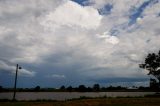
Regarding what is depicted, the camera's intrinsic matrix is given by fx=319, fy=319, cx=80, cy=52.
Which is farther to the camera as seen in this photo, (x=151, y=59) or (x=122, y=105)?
(x=151, y=59)

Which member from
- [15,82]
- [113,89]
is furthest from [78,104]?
[113,89]

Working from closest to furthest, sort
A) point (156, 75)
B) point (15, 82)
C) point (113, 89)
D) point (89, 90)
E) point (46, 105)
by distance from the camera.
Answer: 1. point (46, 105)
2. point (15, 82)
3. point (156, 75)
4. point (89, 90)
5. point (113, 89)

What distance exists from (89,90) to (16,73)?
97.9 meters

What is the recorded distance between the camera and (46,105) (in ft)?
144

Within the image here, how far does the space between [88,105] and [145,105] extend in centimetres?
807

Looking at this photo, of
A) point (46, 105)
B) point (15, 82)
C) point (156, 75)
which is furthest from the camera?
point (156, 75)

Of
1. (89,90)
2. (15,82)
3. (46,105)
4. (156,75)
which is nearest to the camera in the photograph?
(46,105)

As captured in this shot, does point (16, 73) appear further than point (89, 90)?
No

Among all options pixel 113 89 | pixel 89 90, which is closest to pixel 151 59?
pixel 89 90

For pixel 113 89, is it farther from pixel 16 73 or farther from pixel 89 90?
pixel 16 73

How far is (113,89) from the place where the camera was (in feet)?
603

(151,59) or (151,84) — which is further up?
(151,59)

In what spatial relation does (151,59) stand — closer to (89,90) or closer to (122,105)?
(122,105)

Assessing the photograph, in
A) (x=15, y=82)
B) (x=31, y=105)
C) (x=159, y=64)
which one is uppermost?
(x=159, y=64)
